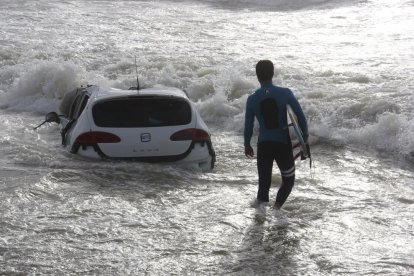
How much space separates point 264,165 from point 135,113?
2.28 m

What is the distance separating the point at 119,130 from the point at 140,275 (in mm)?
3376

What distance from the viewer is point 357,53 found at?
2202 centimetres

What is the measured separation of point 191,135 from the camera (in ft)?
31.7

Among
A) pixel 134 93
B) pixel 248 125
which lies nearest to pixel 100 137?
pixel 134 93

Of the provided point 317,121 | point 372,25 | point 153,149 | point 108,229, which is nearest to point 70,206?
point 108,229

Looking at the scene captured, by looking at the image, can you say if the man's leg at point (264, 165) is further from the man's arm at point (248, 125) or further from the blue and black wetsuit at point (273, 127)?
the man's arm at point (248, 125)

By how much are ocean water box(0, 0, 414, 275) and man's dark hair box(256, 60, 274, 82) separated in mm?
1557

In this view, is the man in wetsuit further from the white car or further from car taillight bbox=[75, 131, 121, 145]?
car taillight bbox=[75, 131, 121, 145]

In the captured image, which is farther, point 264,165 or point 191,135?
point 191,135

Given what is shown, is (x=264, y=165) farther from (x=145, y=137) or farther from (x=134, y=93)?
(x=134, y=93)

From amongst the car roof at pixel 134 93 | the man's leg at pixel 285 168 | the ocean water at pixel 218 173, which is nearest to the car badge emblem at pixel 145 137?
the ocean water at pixel 218 173

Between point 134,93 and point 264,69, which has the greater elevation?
point 264,69

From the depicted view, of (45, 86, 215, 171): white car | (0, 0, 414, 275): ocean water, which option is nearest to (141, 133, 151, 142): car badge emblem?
(45, 86, 215, 171): white car

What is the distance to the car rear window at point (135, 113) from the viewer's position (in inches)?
376
